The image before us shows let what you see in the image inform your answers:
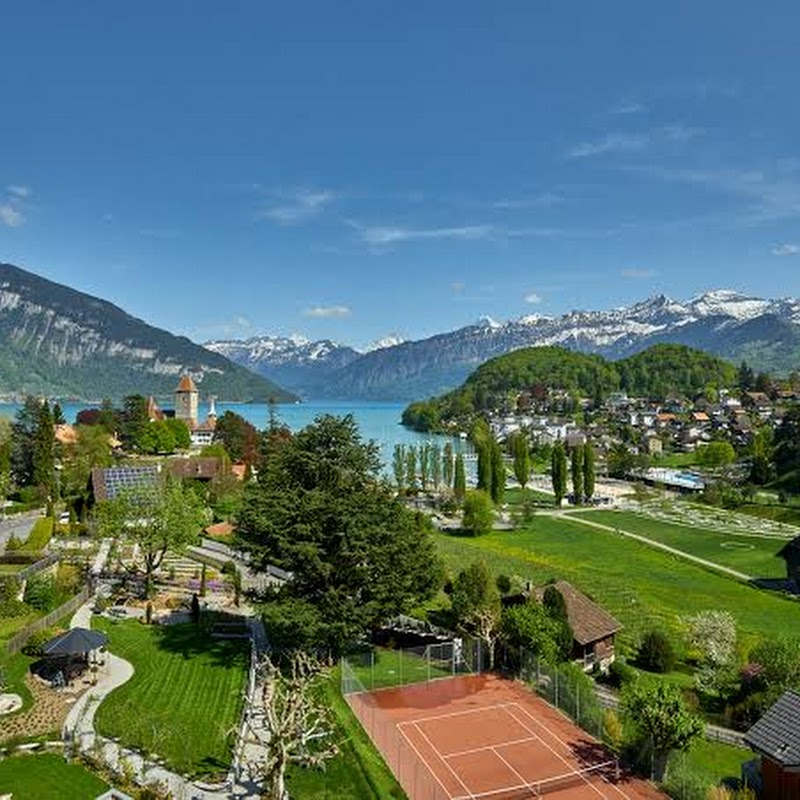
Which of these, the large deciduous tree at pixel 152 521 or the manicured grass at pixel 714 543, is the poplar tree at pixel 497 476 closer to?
the manicured grass at pixel 714 543

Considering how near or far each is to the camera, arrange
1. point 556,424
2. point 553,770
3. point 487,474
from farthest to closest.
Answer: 1. point 556,424
2. point 487,474
3. point 553,770

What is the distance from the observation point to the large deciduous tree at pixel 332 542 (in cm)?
2594

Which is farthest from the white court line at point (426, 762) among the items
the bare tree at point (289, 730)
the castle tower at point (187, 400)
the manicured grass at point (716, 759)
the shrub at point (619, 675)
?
the castle tower at point (187, 400)

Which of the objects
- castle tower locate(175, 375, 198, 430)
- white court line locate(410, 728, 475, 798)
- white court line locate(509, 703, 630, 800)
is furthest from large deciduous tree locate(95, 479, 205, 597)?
castle tower locate(175, 375, 198, 430)

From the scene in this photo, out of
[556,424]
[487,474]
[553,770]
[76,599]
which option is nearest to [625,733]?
[553,770]

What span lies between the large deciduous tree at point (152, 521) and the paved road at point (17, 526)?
1005 centimetres

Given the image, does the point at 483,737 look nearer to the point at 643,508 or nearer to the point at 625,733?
the point at 625,733

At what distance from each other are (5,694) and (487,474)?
59.1 m

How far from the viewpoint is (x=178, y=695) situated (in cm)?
2378

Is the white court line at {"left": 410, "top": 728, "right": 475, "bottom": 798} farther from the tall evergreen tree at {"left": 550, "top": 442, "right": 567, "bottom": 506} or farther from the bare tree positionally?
the tall evergreen tree at {"left": 550, "top": 442, "right": 567, "bottom": 506}

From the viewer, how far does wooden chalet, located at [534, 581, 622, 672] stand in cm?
2861

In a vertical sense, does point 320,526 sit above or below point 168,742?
above

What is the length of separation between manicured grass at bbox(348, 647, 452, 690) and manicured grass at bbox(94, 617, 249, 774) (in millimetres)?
3880

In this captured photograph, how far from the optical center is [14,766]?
18.8 meters
